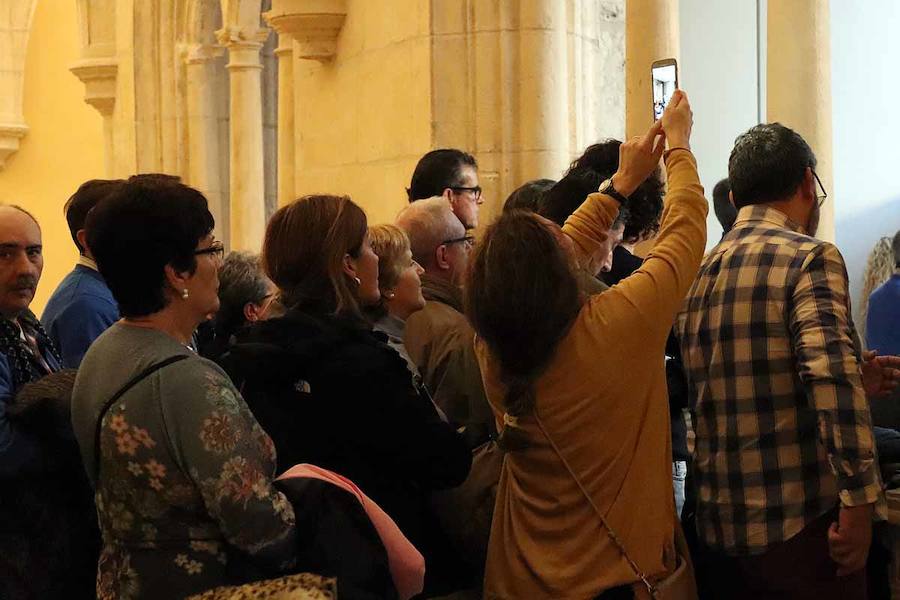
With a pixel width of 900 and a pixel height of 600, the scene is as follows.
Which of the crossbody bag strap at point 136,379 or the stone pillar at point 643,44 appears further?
the stone pillar at point 643,44

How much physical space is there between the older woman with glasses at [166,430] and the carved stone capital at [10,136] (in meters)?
14.7

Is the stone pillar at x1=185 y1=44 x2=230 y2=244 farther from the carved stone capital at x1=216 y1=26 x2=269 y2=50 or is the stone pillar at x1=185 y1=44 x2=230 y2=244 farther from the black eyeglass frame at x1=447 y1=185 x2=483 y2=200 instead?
the black eyeglass frame at x1=447 y1=185 x2=483 y2=200

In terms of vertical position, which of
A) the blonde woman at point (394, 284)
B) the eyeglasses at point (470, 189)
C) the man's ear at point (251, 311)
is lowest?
the man's ear at point (251, 311)

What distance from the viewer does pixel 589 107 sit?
21.3 ft

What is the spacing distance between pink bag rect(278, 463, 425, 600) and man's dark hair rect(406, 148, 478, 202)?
2.07 meters

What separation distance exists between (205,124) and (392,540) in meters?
9.60

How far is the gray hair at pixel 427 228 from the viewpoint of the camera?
348cm

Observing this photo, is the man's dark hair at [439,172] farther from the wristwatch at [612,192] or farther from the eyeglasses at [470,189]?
the wristwatch at [612,192]

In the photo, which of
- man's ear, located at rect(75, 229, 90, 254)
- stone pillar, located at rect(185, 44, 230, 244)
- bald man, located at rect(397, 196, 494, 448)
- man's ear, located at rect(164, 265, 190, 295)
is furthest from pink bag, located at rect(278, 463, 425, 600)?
stone pillar, located at rect(185, 44, 230, 244)

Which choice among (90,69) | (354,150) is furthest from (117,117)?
(354,150)

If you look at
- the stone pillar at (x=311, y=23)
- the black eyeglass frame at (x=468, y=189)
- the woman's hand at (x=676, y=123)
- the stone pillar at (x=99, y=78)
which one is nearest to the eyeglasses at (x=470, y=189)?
the black eyeglass frame at (x=468, y=189)

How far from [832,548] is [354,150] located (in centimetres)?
484

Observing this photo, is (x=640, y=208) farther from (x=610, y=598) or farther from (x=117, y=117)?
(x=117, y=117)

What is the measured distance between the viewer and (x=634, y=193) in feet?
11.2
